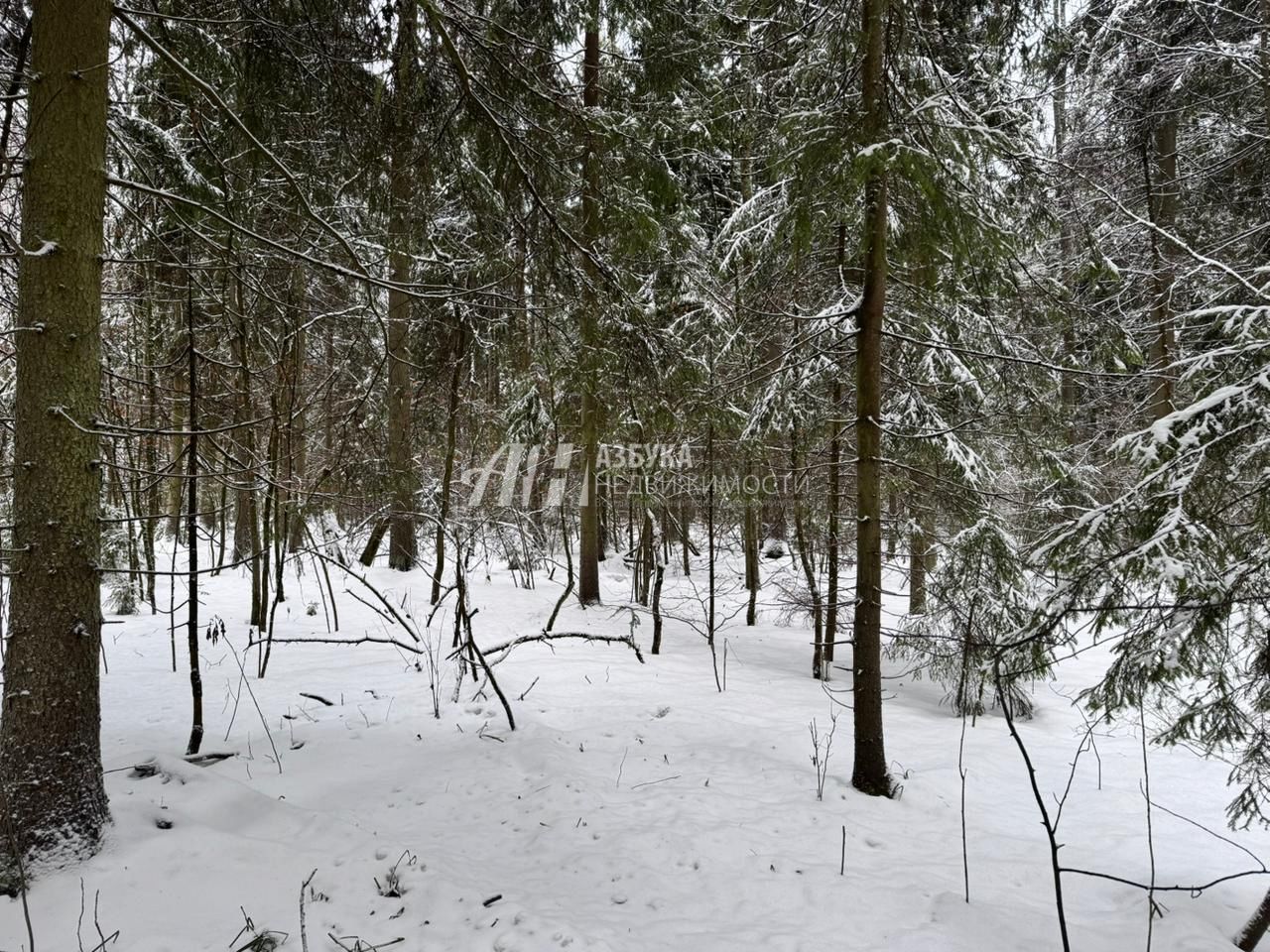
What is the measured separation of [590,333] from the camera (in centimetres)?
452

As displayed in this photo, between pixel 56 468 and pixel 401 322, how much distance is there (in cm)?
524

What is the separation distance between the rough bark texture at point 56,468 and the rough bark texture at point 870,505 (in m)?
4.35

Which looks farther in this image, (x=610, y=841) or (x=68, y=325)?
(x=610, y=841)

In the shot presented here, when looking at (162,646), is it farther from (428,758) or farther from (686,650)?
(686,650)

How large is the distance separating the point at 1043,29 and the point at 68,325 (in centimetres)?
772

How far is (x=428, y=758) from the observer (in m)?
4.57

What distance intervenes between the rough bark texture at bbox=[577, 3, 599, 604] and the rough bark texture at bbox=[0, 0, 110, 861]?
2.70 m

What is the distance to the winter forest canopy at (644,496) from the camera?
2832mm

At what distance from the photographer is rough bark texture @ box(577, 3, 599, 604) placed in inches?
178

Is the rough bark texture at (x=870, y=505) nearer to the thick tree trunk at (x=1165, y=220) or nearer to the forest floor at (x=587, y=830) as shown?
the forest floor at (x=587, y=830)

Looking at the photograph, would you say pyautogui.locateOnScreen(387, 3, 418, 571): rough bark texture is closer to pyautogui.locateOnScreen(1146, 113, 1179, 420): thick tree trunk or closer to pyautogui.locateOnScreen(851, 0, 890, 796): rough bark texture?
pyautogui.locateOnScreen(851, 0, 890, 796): rough bark texture

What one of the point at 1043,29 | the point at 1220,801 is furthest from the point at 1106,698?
the point at 1043,29

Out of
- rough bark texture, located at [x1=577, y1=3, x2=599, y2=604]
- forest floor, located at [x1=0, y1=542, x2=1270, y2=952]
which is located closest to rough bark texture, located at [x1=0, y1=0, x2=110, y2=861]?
forest floor, located at [x1=0, y1=542, x2=1270, y2=952]
